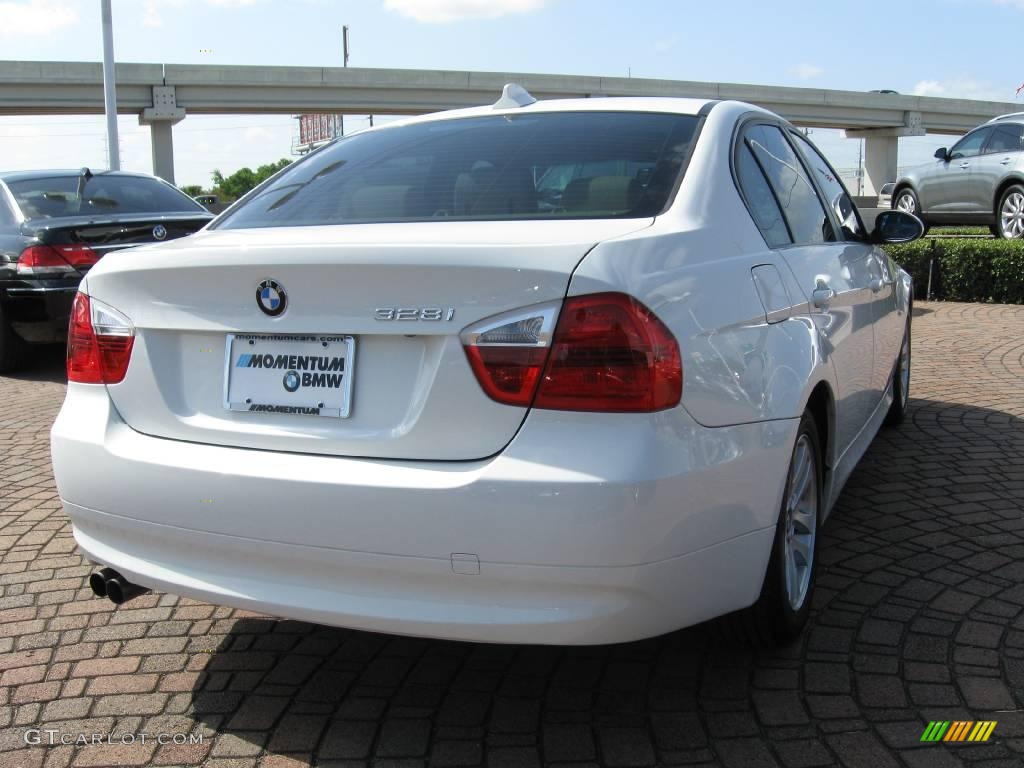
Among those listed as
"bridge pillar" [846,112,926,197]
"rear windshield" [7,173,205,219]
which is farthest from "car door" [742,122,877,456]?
"bridge pillar" [846,112,926,197]

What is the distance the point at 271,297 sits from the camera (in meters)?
2.65

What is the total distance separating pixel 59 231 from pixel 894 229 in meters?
6.12

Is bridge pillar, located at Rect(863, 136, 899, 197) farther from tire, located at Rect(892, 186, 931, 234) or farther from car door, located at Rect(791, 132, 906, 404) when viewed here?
car door, located at Rect(791, 132, 906, 404)

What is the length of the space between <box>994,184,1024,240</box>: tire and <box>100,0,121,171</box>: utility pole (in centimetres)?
1905

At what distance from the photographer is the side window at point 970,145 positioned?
15.4 m

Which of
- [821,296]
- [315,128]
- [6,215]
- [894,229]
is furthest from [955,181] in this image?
[315,128]

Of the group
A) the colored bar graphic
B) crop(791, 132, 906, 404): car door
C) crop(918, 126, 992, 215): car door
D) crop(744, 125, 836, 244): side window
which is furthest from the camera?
crop(918, 126, 992, 215): car door

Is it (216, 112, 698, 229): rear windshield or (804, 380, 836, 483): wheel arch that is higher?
(216, 112, 698, 229): rear windshield

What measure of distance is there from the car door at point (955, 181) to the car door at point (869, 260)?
1164cm

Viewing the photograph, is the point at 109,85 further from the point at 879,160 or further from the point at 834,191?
the point at 879,160

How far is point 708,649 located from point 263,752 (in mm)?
1359

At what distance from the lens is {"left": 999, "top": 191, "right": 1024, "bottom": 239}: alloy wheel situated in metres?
14.6

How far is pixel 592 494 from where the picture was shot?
7.71 ft

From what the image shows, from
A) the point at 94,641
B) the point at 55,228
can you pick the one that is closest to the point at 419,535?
the point at 94,641
